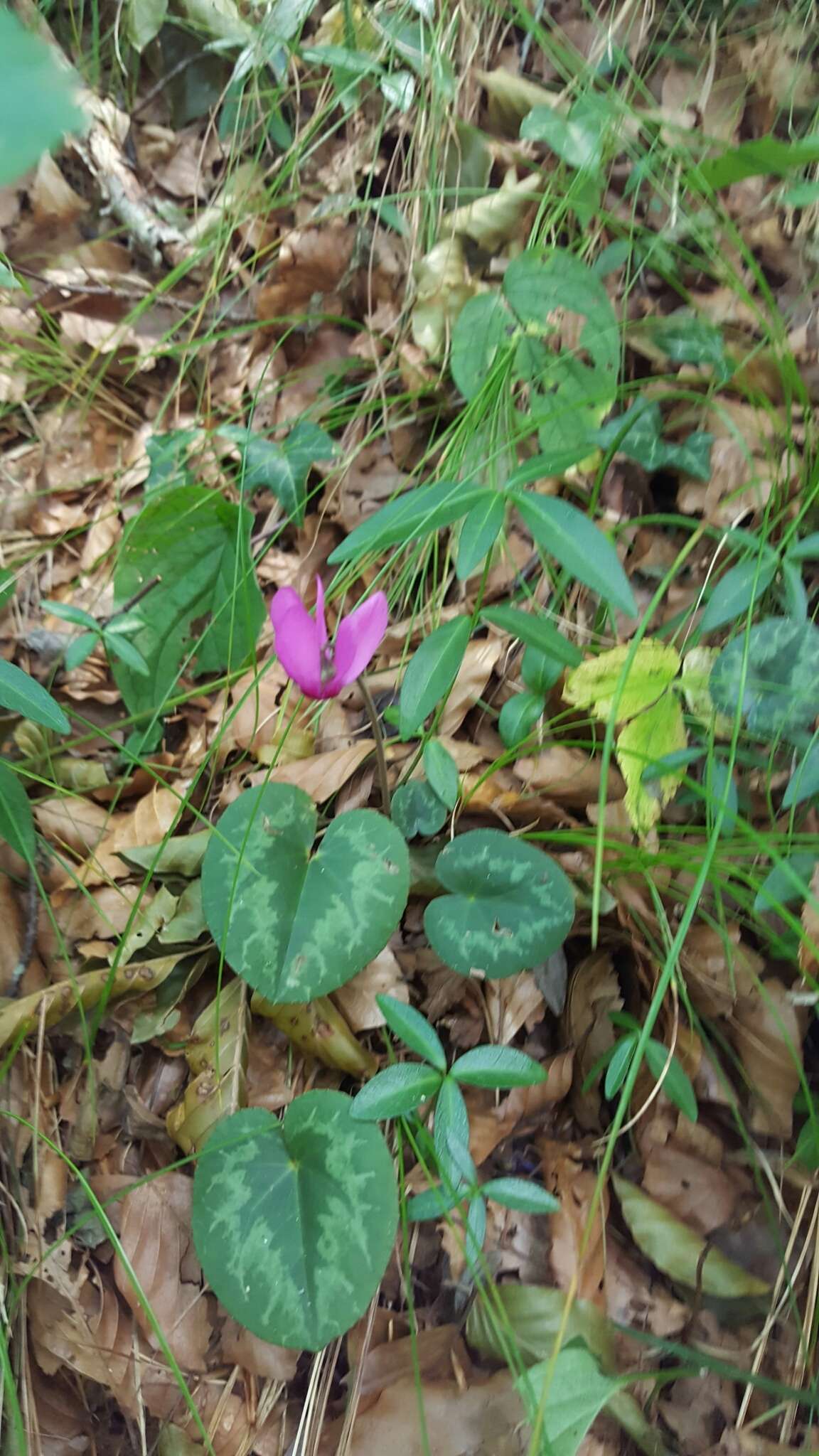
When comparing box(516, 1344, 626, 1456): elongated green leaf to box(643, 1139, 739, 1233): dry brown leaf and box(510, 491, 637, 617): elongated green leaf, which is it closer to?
box(643, 1139, 739, 1233): dry brown leaf

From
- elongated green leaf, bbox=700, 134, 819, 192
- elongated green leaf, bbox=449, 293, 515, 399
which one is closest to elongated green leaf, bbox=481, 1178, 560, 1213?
elongated green leaf, bbox=449, 293, 515, 399

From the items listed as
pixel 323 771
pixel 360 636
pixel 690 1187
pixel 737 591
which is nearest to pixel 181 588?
pixel 323 771

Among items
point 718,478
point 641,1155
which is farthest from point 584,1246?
point 718,478

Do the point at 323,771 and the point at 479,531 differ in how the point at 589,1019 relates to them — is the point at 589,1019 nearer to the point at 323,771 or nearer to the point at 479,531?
the point at 323,771

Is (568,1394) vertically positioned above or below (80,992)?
below

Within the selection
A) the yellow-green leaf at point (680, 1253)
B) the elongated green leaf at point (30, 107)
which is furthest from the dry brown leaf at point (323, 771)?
the elongated green leaf at point (30, 107)

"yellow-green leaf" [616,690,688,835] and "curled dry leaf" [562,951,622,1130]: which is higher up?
"yellow-green leaf" [616,690,688,835]
